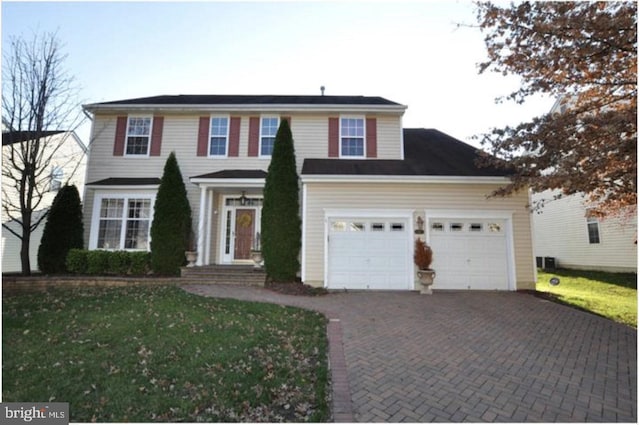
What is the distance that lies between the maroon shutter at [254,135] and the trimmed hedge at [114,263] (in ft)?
17.9

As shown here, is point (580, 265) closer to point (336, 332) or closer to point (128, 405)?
point (336, 332)

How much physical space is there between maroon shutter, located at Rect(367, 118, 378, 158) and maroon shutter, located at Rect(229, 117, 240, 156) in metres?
5.33

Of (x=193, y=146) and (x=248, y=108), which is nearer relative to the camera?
(x=248, y=108)

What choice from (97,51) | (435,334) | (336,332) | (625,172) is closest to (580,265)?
(625,172)

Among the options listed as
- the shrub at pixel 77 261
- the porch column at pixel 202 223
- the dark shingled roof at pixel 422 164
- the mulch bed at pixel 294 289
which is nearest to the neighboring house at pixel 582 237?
the dark shingled roof at pixel 422 164

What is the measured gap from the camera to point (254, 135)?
41.7 ft

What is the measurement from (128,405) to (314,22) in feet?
22.8

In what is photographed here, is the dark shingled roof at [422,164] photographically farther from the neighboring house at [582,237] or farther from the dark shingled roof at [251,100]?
the neighboring house at [582,237]

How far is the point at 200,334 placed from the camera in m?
5.21

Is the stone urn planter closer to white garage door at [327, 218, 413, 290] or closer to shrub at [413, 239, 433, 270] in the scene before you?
shrub at [413, 239, 433, 270]

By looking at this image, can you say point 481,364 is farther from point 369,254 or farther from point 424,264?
point 369,254

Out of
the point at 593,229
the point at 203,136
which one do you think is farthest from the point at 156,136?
the point at 593,229

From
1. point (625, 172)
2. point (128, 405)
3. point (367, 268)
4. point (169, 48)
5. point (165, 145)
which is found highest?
point (169, 48)

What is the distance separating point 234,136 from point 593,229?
1798 cm
